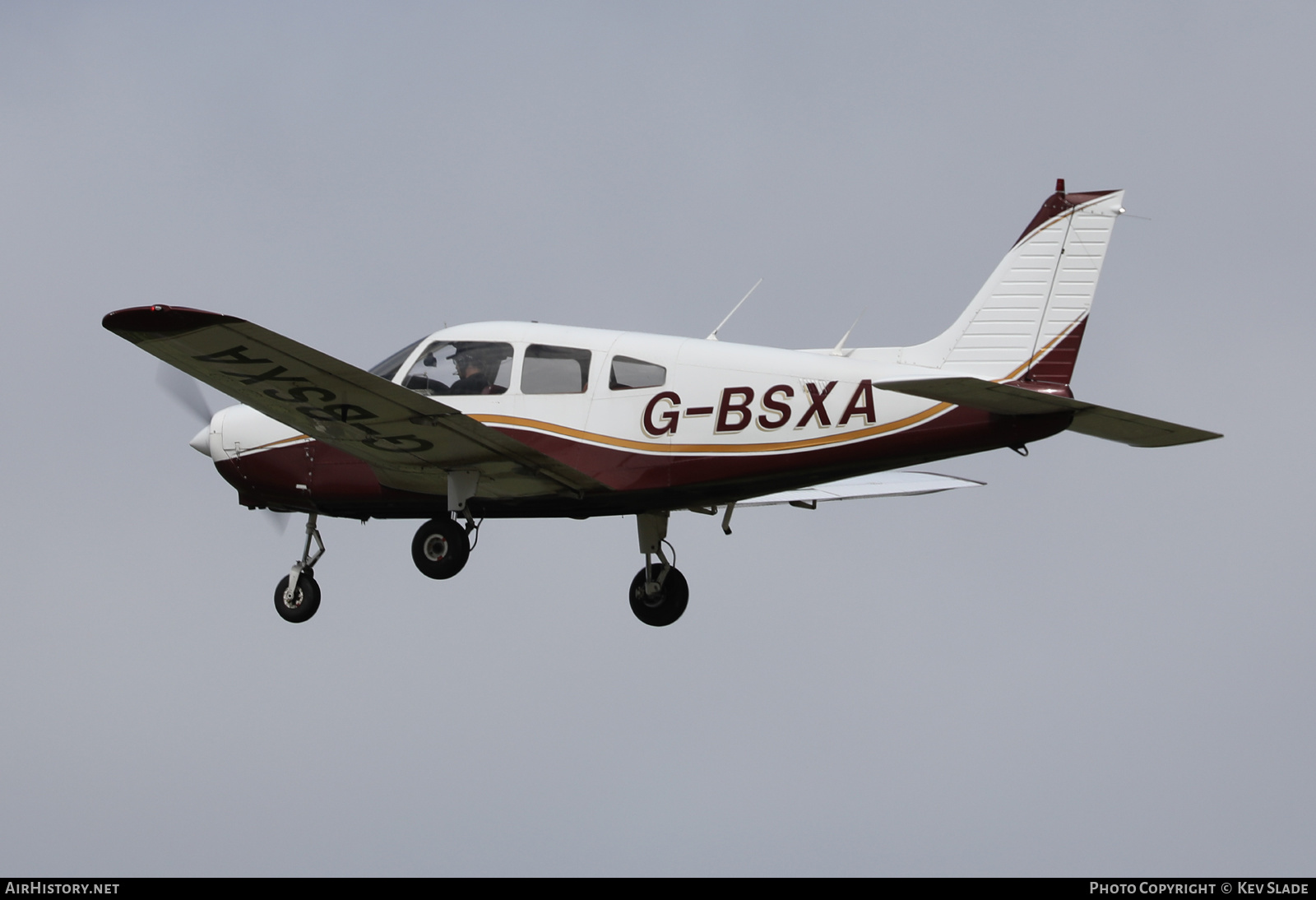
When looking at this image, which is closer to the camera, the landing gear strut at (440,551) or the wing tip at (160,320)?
the wing tip at (160,320)

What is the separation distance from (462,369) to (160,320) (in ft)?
11.7

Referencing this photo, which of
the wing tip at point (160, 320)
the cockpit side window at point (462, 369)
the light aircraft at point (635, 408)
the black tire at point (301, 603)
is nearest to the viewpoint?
the wing tip at point (160, 320)

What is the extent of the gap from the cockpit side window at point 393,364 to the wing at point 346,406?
0.91 meters

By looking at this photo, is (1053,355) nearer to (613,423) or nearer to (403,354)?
(613,423)

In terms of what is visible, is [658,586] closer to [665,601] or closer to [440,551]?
[665,601]

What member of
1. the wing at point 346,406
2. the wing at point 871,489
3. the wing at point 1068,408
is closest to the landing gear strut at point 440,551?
the wing at point 346,406

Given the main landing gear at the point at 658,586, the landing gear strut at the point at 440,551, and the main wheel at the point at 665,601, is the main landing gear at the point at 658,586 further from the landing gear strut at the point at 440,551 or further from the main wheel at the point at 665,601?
the landing gear strut at the point at 440,551

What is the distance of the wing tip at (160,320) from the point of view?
44.7 feet

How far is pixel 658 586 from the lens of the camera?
18.3m

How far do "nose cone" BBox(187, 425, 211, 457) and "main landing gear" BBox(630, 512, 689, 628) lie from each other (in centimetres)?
452

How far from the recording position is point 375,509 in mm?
17328

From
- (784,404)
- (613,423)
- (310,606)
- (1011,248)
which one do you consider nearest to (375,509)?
(310,606)

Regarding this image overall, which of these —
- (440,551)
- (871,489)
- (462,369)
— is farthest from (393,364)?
(871,489)

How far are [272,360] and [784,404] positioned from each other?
4.55 meters
